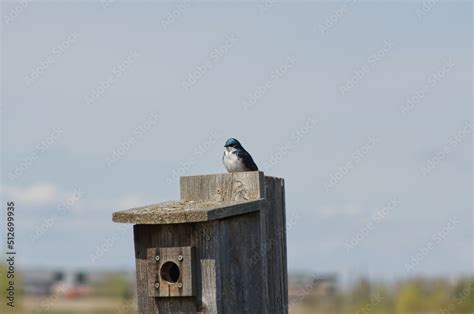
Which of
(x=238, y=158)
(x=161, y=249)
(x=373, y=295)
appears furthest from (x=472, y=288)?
(x=161, y=249)

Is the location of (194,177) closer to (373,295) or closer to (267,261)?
(267,261)

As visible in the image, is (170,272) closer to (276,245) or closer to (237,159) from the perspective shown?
(276,245)

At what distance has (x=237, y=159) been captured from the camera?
6516 mm

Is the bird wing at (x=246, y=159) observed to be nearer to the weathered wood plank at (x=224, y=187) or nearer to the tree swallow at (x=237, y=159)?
the tree swallow at (x=237, y=159)

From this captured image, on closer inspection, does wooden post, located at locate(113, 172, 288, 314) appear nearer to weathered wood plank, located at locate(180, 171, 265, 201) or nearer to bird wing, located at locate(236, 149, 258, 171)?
weathered wood plank, located at locate(180, 171, 265, 201)

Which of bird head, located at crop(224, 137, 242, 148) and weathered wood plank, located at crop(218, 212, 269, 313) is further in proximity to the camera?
bird head, located at crop(224, 137, 242, 148)

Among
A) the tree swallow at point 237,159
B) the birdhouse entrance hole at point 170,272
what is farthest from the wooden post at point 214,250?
the tree swallow at point 237,159

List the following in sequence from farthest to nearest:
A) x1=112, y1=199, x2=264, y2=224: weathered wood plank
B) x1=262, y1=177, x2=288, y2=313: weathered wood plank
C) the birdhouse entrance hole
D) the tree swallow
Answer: the tree swallow → x1=262, y1=177, x2=288, y2=313: weathered wood plank → the birdhouse entrance hole → x1=112, y1=199, x2=264, y2=224: weathered wood plank

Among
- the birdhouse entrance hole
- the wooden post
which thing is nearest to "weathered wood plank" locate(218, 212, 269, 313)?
the wooden post

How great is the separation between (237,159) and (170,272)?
149 centimetres

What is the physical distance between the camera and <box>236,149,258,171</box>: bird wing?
6514mm

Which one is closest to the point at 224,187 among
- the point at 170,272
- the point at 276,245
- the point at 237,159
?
the point at 276,245

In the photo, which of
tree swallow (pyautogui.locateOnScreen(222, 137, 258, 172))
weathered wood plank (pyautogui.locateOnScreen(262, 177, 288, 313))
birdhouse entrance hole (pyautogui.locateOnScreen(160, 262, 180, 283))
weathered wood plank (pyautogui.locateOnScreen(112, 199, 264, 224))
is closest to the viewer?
weathered wood plank (pyautogui.locateOnScreen(112, 199, 264, 224))

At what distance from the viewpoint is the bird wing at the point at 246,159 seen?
21.4 ft
